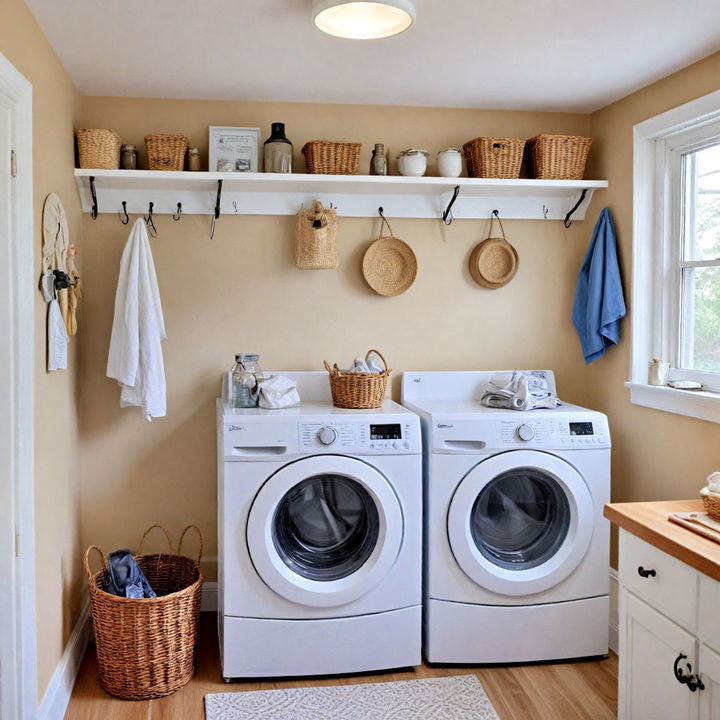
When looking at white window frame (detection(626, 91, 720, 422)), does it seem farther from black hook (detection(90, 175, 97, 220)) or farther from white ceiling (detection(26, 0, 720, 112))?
black hook (detection(90, 175, 97, 220))

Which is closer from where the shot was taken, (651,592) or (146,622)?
(651,592)

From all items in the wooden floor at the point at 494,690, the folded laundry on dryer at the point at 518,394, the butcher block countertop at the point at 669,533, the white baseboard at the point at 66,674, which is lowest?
the wooden floor at the point at 494,690

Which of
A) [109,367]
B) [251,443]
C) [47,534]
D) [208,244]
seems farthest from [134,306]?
[47,534]

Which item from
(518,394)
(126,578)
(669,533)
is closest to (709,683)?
(669,533)

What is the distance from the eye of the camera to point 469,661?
2.97 metres

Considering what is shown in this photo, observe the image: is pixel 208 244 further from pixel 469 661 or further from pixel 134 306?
pixel 469 661

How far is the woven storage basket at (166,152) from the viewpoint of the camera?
3105mm

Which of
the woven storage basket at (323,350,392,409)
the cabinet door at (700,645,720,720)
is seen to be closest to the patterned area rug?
the cabinet door at (700,645,720,720)

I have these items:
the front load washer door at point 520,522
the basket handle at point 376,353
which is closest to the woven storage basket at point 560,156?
the basket handle at point 376,353

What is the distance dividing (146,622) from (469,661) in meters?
1.25

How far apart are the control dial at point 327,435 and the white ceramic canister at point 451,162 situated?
4.15 feet

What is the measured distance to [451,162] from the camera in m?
3.28

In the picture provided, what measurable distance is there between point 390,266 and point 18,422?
1.81 metres

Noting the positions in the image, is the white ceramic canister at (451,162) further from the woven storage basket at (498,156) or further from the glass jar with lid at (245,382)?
the glass jar with lid at (245,382)
